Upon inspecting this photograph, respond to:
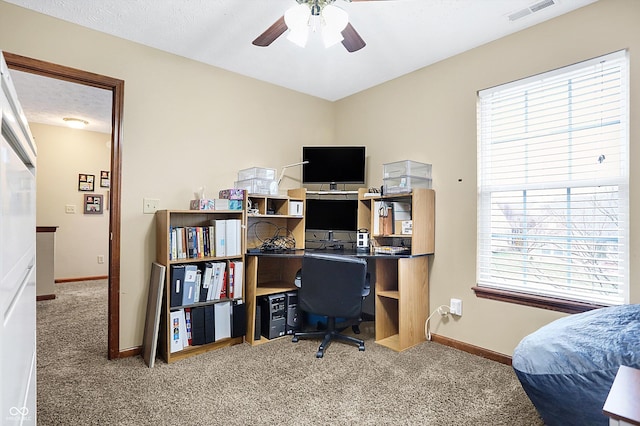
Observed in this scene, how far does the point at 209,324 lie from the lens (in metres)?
2.80

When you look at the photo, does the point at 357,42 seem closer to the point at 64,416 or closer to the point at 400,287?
the point at 400,287

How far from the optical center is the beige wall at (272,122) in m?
2.38

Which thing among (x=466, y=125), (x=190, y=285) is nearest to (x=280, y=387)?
(x=190, y=285)

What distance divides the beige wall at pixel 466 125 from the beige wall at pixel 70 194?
4.85 m

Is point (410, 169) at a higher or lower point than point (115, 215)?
higher

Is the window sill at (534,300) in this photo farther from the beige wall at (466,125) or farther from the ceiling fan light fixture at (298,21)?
the ceiling fan light fixture at (298,21)

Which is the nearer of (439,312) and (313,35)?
(313,35)

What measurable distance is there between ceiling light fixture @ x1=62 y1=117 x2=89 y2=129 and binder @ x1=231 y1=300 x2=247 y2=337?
422 cm

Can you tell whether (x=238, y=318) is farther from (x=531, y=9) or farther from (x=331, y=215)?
(x=531, y=9)

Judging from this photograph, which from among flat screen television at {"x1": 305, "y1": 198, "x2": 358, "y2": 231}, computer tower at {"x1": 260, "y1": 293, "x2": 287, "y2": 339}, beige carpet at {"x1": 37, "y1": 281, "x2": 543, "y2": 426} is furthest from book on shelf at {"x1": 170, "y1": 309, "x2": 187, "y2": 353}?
flat screen television at {"x1": 305, "y1": 198, "x2": 358, "y2": 231}

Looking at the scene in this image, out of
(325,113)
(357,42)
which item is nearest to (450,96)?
(357,42)

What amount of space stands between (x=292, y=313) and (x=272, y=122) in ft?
6.43

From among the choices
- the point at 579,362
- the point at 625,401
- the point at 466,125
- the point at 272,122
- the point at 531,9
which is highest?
the point at 531,9

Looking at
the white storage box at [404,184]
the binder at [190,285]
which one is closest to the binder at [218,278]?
the binder at [190,285]
